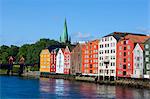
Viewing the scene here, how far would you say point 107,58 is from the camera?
3809 inches

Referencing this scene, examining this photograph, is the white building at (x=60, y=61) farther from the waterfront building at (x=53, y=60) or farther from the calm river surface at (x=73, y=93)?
the calm river surface at (x=73, y=93)

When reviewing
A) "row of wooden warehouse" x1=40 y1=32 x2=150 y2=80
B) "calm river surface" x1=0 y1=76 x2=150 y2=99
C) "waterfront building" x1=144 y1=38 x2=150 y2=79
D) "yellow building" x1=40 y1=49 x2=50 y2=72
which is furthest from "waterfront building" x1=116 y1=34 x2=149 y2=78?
"yellow building" x1=40 y1=49 x2=50 y2=72

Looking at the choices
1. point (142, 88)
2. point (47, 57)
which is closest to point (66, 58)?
point (47, 57)

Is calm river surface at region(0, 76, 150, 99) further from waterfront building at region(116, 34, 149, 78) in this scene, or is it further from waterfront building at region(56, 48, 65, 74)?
waterfront building at region(56, 48, 65, 74)

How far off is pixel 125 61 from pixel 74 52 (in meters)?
27.9

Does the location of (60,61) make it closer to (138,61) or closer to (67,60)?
(67,60)

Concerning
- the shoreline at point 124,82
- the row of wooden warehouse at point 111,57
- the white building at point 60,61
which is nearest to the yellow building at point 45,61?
the white building at point 60,61

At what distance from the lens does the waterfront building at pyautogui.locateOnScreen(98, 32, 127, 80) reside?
306 ft

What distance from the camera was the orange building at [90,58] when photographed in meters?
102

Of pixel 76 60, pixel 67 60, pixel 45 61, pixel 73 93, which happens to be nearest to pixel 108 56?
pixel 76 60

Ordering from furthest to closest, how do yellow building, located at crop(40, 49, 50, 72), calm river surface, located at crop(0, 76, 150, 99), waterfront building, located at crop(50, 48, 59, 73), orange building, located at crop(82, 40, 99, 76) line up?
yellow building, located at crop(40, 49, 50, 72) < waterfront building, located at crop(50, 48, 59, 73) < orange building, located at crop(82, 40, 99, 76) < calm river surface, located at crop(0, 76, 150, 99)

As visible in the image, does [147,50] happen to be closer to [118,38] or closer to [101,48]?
[118,38]

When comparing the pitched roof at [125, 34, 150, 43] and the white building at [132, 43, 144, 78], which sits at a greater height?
the pitched roof at [125, 34, 150, 43]

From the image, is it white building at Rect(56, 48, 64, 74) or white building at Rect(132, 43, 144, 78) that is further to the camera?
white building at Rect(56, 48, 64, 74)
